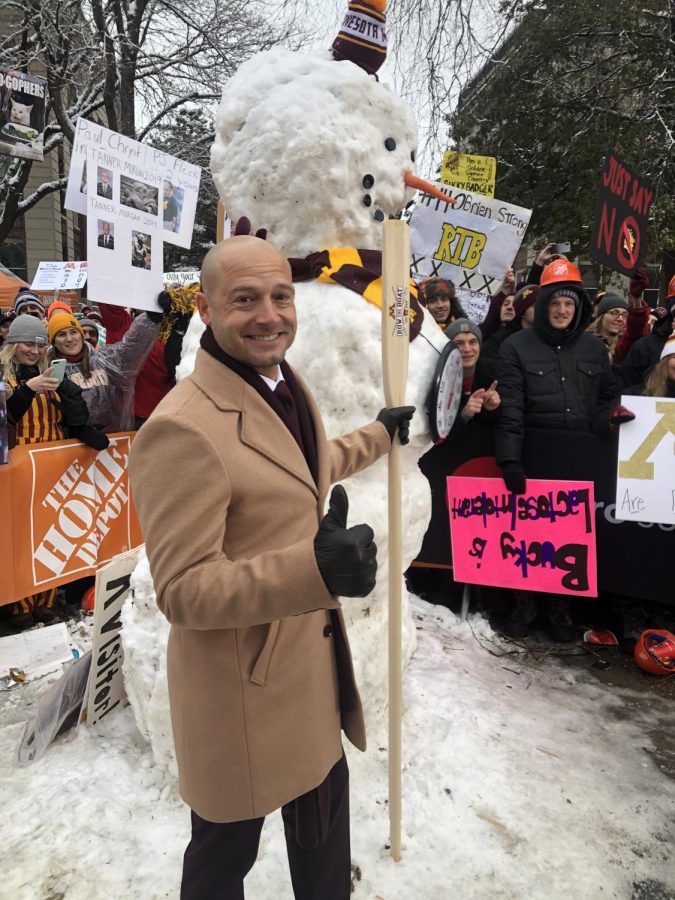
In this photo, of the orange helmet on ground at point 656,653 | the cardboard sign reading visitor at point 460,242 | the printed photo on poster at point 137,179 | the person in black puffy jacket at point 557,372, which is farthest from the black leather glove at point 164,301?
the orange helmet on ground at point 656,653

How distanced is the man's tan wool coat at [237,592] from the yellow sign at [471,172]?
14.2 ft

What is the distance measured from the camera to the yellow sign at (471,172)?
203 inches

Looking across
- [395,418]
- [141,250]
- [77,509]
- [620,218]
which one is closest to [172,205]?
[141,250]

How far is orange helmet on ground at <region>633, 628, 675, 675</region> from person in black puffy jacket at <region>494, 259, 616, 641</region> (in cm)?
41

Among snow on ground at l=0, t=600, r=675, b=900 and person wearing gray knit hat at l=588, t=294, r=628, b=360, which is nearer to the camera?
snow on ground at l=0, t=600, r=675, b=900

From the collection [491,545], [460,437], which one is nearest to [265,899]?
[491,545]

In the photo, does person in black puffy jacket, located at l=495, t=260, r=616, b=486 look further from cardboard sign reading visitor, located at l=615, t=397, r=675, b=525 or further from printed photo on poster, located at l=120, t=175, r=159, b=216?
printed photo on poster, located at l=120, t=175, r=159, b=216

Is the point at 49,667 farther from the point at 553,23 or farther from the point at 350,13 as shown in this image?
the point at 553,23

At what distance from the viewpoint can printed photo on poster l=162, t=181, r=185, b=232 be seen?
3.64 meters

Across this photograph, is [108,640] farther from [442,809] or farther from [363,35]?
[363,35]

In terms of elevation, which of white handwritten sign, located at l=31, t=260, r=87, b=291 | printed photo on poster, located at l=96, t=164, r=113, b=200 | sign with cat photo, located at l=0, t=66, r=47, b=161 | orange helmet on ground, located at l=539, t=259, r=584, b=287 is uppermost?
sign with cat photo, located at l=0, t=66, r=47, b=161

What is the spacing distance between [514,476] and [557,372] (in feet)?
2.18

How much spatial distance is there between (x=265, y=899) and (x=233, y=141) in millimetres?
2693

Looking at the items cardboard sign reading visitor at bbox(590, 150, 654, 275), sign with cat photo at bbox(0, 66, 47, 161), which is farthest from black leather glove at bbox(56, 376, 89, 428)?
sign with cat photo at bbox(0, 66, 47, 161)
